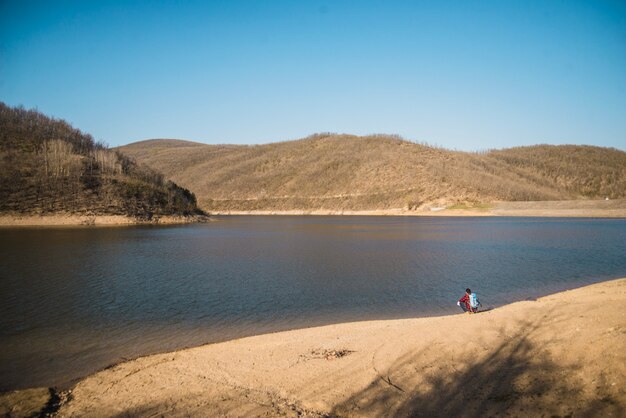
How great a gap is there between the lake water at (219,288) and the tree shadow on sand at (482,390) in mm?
5825

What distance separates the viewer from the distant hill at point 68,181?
63.3m

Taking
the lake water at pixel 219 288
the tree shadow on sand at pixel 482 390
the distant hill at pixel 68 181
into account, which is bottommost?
the lake water at pixel 219 288

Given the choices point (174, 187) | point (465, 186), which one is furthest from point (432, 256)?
point (465, 186)

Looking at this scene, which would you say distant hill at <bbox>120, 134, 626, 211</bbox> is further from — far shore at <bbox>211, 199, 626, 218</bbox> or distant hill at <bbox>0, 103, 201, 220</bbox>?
distant hill at <bbox>0, 103, 201, 220</bbox>

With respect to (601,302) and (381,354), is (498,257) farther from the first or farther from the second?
(381,354)

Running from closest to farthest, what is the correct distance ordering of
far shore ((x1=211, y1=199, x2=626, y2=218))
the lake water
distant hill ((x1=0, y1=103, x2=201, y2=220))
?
1. the lake water
2. distant hill ((x1=0, y1=103, x2=201, y2=220))
3. far shore ((x1=211, y1=199, x2=626, y2=218))

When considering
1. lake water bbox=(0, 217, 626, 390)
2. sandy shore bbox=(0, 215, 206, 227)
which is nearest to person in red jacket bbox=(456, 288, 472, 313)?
lake water bbox=(0, 217, 626, 390)

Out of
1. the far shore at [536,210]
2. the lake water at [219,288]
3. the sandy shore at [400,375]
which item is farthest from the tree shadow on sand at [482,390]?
the far shore at [536,210]

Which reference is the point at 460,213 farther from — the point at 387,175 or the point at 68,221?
the point at 68,221

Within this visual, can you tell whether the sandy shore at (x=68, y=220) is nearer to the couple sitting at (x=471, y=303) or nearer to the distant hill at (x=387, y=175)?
the couple sitting at (x=471, y=303)

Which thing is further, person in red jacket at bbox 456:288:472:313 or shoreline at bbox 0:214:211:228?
shoreline at bbox 0:214:211:228

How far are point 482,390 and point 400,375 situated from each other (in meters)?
1.54

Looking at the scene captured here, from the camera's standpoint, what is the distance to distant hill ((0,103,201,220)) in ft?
208

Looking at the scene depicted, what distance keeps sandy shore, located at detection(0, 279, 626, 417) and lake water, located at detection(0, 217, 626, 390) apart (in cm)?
210
